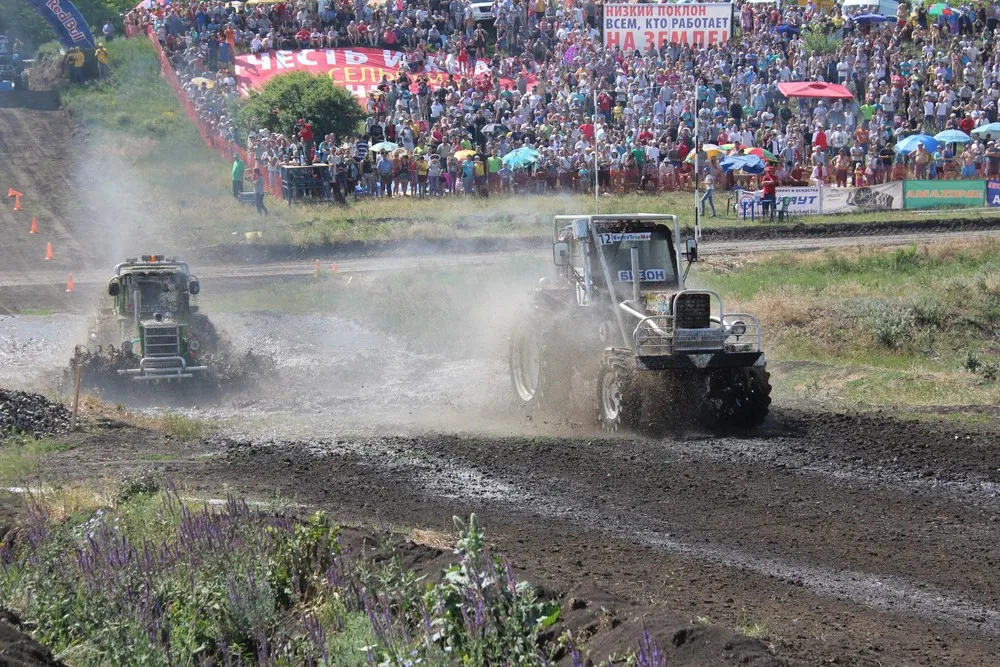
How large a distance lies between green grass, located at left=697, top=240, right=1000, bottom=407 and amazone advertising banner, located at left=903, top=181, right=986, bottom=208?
8117 mm

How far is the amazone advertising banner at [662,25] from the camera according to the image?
4294 centimetres

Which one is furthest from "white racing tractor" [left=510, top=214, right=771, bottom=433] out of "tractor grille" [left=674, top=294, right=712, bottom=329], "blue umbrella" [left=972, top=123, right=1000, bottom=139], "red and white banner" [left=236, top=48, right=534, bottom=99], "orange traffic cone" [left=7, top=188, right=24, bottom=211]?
"red and white banner" [left=236, top=48, right=534, bottom=99]

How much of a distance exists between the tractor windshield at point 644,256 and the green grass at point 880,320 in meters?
3.66

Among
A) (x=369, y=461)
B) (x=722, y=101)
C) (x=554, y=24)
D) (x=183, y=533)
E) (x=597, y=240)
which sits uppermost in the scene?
(x=554, y=24)

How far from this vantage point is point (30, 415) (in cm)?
1538

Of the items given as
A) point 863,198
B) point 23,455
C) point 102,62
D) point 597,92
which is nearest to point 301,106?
point 102,62

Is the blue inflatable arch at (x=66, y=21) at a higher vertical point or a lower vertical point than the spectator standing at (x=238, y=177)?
higher

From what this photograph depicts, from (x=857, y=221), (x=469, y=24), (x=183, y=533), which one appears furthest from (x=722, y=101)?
(x=183, y=533)

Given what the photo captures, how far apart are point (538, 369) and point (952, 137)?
2550 cm

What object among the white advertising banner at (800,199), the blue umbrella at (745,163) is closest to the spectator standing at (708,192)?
the blue umbrella at (745,163)

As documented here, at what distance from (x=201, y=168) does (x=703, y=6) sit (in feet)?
61.1

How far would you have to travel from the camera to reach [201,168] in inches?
1432

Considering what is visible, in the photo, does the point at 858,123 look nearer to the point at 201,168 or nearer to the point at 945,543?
the point at 201,168

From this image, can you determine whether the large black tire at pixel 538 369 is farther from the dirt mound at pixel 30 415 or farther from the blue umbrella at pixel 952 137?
the blue umbrella at pixel 952 137
